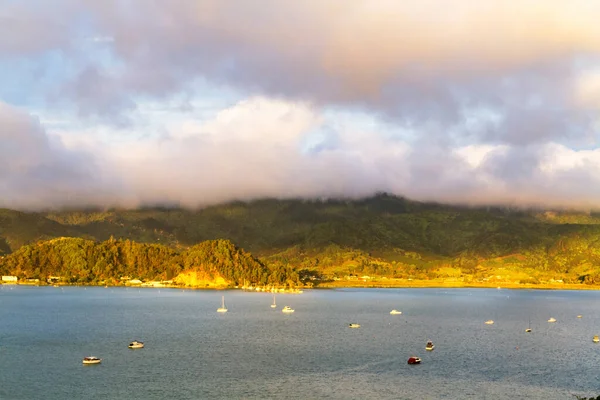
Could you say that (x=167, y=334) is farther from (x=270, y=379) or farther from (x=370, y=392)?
(x=370, y=392)

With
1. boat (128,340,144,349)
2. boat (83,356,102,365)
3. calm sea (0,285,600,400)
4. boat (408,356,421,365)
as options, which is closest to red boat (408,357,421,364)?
boat (408,356,421,365)

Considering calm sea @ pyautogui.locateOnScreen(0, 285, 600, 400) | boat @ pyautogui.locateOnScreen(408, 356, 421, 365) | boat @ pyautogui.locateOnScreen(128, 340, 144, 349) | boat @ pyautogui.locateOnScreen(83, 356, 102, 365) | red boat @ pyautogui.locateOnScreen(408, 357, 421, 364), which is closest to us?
calm sea @ pyautogui.locateOnScreen(0, 285, 600, 400)

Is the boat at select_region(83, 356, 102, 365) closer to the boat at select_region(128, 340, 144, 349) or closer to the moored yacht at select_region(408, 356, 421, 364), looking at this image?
the boat at select_region(128, 340, 144, 349)

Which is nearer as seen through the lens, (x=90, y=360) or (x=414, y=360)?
(x=90, y=360)

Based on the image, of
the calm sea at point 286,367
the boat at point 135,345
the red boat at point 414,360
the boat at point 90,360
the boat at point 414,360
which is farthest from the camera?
the boat at point 135,345

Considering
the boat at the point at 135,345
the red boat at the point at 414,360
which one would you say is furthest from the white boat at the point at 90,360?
the red boat at the point at 414,360

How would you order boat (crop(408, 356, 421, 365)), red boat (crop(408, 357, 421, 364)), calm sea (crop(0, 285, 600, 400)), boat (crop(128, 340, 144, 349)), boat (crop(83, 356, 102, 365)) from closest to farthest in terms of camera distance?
1. calm sea (crop(0, 285, 600, 400))
2. boat (crop(83, 356, 102, 365))
3. boat (crop(408, 356, 421, 365))
4. red boat (crop(408, 357, 421, 364))
5. boat (crop(128, 340, 144, 349))

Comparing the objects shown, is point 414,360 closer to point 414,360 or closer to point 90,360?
point 414,360

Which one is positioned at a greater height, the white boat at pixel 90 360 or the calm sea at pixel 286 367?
the white boat at pixel 90 360

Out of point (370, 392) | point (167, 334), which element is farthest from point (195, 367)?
point (167, 334)

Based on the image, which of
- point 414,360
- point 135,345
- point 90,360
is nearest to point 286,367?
point 414,360

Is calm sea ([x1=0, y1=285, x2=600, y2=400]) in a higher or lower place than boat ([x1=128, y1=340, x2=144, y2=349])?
lower

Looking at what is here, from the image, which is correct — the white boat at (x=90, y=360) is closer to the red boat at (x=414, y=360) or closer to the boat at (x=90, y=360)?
the boat at (x=90, y=360)

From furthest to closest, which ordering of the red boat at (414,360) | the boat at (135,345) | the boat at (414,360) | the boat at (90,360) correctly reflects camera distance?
1. the boat at (135,345)
2. the red boat at (414,360)
3. the boat at (414,360)
4. the boat at (90,360)
